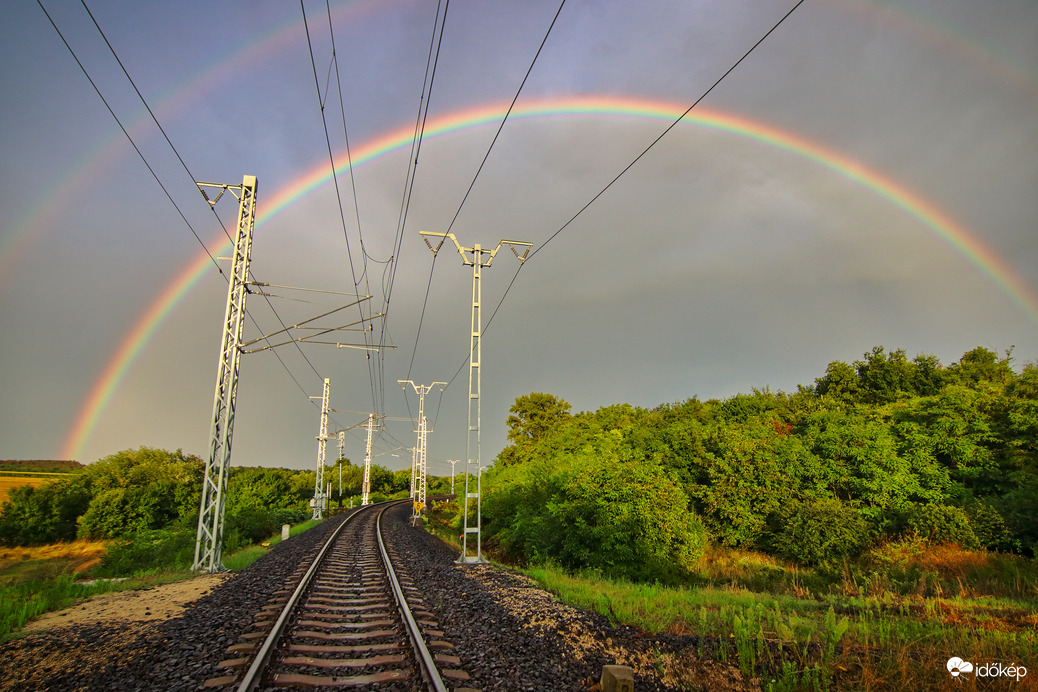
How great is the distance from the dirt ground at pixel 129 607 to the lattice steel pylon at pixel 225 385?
3.21 m

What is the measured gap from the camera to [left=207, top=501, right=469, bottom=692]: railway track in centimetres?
570

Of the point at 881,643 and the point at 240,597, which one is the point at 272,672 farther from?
the point at 881,643

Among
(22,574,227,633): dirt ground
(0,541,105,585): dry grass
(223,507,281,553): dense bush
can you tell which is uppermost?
(22,574,227,633): dirt ground

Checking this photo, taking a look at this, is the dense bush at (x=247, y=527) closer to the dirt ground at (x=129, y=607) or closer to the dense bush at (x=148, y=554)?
the dense bush at (x=148, y=554)

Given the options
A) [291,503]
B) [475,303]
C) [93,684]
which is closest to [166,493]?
[291,503]

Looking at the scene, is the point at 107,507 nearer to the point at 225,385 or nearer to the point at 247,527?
the point at 247,527

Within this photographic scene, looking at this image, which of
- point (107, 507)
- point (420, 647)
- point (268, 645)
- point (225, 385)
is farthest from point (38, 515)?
point (420, 647)

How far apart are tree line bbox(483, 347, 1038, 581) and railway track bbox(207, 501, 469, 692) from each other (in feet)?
27.2

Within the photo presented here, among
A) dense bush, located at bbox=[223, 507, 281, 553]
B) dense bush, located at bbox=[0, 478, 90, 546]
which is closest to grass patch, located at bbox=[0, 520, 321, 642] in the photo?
dense bush, located at bbox=[0, 478, 90, 546]

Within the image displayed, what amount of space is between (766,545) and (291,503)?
5043 cm

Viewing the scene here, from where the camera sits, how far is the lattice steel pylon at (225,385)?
15.0 meters

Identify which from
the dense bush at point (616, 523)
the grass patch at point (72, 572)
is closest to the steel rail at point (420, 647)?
the grass patch at point (72, 572)

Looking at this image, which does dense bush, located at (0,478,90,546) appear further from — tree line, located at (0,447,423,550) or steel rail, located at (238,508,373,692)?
steel rail, located at (238,508,373,692)

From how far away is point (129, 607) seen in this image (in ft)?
30.7
